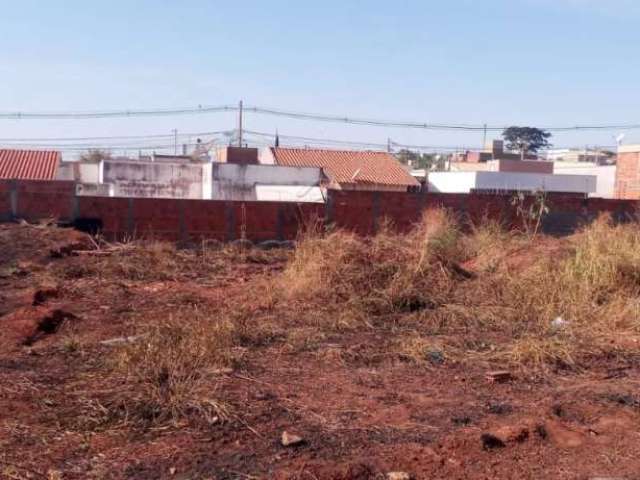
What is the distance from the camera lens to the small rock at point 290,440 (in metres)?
5.37

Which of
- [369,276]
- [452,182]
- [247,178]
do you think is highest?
[452,182]

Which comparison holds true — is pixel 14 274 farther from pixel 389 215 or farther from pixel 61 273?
pixel 389 215

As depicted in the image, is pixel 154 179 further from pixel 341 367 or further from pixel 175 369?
pixel 175 369

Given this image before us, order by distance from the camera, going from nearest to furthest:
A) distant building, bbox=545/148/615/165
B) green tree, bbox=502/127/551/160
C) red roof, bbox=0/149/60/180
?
red roof, bbox=0/149/60/180 < distant building, bbox=545/148/615/165 < green tree, bbox=502/127/551/160

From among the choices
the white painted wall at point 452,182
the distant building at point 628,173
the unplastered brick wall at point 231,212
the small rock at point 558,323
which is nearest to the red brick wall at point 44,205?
the unplastered brick wall at point 231,212

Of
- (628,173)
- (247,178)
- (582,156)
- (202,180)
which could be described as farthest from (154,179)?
(582,156)

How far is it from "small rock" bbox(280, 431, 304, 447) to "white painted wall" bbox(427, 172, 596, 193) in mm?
35745

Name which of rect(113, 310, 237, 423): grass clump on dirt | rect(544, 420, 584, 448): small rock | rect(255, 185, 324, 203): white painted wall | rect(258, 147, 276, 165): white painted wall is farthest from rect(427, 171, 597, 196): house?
rect(544, 420, 584, 448): small rock

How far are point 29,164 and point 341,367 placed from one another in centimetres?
3321

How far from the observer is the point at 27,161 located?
3788 centimetres

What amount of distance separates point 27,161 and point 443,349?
110 feet

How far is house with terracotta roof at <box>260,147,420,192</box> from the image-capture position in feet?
127

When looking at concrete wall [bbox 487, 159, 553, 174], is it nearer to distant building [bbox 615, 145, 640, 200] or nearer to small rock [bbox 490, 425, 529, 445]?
distant building [bbox 615, 145, 640, 200]

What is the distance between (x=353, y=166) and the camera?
1636 inches
